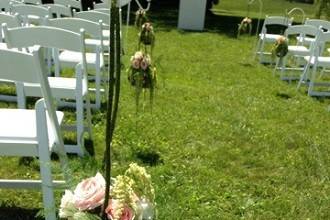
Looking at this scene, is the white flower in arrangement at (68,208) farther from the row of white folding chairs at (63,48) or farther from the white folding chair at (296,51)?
the white folding chair at (296,51)

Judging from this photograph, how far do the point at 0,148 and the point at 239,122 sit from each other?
3.26m

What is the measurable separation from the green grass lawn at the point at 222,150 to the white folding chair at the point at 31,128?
0.14 m

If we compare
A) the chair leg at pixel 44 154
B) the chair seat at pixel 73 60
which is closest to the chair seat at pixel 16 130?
the chair leg at pixel 44 154

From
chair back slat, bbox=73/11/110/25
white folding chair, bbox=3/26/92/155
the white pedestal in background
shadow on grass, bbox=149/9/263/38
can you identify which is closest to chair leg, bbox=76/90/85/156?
white folding chair, bbox=3/26/92/155

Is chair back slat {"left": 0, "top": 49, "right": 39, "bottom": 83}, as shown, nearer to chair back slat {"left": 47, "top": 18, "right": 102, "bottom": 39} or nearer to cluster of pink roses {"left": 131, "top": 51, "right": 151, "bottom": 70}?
cluster of pink roses {"left": 131, "top": 51, "right": 151, "bottom": 70}

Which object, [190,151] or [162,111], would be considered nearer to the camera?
[190,151]

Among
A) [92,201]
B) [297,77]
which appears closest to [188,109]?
[297,77]

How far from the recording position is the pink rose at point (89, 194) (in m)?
1.62

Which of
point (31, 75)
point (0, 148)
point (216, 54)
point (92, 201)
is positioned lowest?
point (216, 54)

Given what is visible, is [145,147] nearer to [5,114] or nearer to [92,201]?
[5,114]

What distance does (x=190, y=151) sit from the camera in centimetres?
451

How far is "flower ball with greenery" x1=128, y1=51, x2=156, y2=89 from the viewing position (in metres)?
4.17

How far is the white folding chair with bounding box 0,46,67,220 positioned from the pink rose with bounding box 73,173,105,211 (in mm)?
389

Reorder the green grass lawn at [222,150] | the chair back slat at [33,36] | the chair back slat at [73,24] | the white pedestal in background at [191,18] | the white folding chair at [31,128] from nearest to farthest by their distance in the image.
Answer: the white folding chair at [31,128] → the chair back slat at [33,36] → the green grass lawn at [222,150] → the chair back slat at [73,24] → the white pedestal in background at [191,18]
